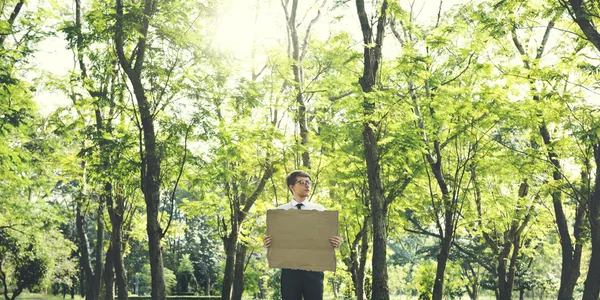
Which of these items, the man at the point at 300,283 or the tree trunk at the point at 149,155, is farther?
the tree trunk at the point at 149,155

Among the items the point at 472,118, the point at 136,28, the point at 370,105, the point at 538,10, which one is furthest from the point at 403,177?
the point at 136,28

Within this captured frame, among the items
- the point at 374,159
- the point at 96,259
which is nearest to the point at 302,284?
the point at 374,159

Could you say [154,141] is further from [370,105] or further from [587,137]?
[587,137]

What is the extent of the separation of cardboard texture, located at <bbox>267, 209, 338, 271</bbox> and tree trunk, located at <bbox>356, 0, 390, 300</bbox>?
4471mm

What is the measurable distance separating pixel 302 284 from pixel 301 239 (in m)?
0.40

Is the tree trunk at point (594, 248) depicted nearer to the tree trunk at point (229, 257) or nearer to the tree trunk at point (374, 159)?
the tree trunk at point (374, 159)

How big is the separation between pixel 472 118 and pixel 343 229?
212 inches

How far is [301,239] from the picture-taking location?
419 centimetres

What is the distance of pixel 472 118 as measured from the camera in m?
11.3

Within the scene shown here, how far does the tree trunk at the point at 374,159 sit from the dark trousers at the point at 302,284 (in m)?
4.28

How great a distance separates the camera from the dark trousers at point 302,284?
14.0 ft

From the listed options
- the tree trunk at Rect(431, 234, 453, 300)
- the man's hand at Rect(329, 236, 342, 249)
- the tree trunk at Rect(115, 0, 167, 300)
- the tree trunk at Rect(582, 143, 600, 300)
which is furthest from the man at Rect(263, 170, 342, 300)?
the tree trunk at Rect(582, 143, 600, 300)

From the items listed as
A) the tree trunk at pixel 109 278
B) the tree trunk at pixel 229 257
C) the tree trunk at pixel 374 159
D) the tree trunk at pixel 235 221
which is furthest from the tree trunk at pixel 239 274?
the tree trunk at pixel 374 159

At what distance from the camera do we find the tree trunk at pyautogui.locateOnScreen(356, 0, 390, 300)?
8453 mm
